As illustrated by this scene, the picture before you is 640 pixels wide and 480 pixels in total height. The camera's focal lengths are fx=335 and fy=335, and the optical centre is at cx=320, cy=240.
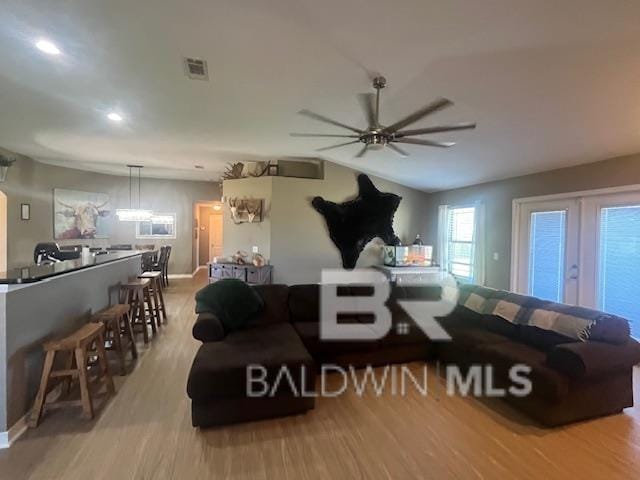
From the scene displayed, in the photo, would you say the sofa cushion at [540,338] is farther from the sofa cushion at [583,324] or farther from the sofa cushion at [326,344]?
the sofa cushion at [326,344]

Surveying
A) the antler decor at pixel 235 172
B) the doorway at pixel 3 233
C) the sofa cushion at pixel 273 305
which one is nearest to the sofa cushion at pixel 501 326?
the sofa cushion at pixel 273 305

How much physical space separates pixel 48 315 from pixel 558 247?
18.5ft

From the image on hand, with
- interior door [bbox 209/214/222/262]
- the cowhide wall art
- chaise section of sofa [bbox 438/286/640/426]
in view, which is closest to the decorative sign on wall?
interior door [bbox 209/214/222/262]

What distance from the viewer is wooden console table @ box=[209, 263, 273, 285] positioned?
5.72 m

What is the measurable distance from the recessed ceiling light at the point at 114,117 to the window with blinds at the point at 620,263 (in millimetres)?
5911

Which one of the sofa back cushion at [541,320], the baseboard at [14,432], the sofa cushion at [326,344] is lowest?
the baseboard at [14,432]

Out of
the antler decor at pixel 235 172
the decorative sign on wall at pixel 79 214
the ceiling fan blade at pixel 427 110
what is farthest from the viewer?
the decorative sign on wall at pixel 79 214

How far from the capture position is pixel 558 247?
4.42 metres

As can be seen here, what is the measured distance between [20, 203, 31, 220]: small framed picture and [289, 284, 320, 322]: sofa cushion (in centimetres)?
619

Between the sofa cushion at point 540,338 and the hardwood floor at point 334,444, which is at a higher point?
the sofa cushion at point 540,338

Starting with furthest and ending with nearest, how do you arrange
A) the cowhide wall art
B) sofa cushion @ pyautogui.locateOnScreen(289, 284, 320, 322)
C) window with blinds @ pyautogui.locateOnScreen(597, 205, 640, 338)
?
1. the cowhide wall art
2. sofa cushion @ pyautogui.locateOnScreen(289, 284, 320, 322)
3. window with blinds @ pyautogui.locateOnScreen(597, 205, 640, 338)

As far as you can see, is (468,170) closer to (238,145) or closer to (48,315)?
(238,145)

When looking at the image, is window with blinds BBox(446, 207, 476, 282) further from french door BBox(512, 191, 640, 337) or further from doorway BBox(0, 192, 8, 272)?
doorway BBox(0, 192, 8, 272)

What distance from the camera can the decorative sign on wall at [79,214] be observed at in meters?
7.70
